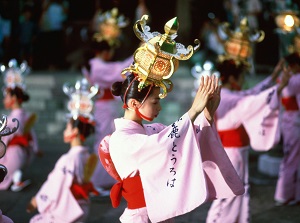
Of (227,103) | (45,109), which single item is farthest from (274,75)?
(45,109)

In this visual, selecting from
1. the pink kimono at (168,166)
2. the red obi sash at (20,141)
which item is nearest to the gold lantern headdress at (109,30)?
the red obi sash at (20,141)

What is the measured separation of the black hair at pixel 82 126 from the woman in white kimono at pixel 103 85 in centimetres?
196

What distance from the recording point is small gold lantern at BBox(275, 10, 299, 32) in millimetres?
6895

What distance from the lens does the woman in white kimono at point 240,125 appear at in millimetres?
6289

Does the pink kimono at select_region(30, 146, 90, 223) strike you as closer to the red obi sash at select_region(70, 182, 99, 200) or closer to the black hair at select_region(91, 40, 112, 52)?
the red obi sash at select_region(70, 182, 99, 200)

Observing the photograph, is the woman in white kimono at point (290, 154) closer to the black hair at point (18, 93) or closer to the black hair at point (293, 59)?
the black hair at point (293, 59)

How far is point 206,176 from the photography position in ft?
15.6

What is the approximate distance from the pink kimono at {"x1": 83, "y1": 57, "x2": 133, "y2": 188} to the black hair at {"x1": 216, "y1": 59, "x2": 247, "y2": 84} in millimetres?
2045

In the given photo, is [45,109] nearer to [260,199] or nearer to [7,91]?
[7,91]

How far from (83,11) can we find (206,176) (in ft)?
38.4

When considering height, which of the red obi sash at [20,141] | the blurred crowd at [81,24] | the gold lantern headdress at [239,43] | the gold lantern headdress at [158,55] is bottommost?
the blurred crowd at [81,24]

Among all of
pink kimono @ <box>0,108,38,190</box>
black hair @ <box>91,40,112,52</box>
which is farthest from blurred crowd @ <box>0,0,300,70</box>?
pink kimono @ <box>0,108,38,190</box>

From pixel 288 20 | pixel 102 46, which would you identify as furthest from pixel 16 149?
pixel 288 20

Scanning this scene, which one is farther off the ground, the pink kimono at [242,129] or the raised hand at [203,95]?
the raised hand at [203,95]
